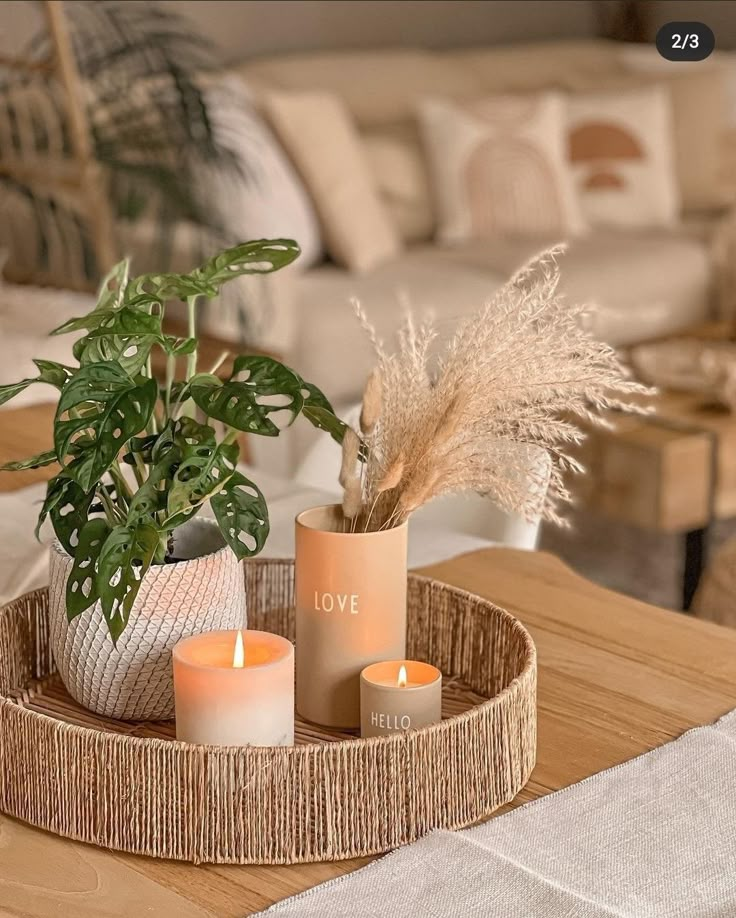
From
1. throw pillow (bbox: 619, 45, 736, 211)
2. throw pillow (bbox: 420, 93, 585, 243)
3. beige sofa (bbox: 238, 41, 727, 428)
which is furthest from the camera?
throw pillow (bbox: 619, 45, 736, 211)

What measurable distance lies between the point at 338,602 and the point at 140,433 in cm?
17

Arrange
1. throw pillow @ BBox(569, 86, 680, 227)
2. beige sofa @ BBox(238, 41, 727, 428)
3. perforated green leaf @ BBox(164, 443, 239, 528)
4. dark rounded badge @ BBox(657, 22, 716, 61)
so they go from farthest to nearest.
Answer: throw pillow @ BBox(569, 86, 680, 227), beige sofa @ BBox(238, 41, 727, 428), dark rounded badge @ BBox(657, 22, 716, 61), perforated green leaf @ BBox(164, 443, 239, 528)

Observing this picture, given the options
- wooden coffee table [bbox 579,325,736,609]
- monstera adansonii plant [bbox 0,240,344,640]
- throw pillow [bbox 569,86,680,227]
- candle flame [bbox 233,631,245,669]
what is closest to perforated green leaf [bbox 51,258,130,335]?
monstera adansonii plant [bbox 0,240,344,640]

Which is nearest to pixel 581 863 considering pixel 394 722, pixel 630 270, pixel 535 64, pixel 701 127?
pixel 394 722

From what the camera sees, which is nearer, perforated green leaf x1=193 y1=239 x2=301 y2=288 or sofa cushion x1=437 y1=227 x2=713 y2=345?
perforated green leaf x1=193 y1=239 x2=301 y2=288

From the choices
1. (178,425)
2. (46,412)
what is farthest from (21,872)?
(46,412)

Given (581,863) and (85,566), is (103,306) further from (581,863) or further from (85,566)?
(581,863)

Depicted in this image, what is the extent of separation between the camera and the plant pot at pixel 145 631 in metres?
0.85

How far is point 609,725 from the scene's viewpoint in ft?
3.02

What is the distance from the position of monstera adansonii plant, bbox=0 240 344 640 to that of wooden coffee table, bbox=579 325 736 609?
1.77 metres

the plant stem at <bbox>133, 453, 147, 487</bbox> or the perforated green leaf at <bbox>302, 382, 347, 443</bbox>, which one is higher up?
the perforated green leaf at <bbox>302, 382, 347, 443</bbox>

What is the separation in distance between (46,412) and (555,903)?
3.87ft

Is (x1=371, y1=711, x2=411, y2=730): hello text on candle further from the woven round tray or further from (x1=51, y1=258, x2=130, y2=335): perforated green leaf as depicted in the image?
(x1=51, y1=258, x2=130, y2=335): perforated green leaf

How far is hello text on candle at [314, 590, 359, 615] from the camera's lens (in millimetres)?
874
